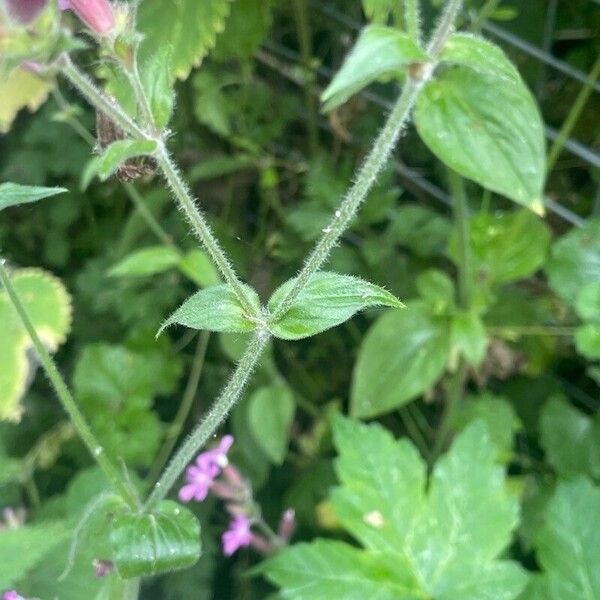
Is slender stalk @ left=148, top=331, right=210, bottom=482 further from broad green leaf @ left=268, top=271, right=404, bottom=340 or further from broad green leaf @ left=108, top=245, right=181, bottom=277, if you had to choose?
broad green leaf @ left=268, top=271, right=404, bottom=340

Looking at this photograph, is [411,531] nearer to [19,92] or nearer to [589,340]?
[589,340]

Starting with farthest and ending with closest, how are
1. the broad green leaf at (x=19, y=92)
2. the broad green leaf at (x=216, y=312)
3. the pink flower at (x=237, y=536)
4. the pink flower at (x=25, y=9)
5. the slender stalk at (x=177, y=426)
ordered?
1. the slender stalk at (x=177, y=426)
2. the broad green leaf at (x=19, y=92)
3. the pink flower at (x=237, y=536)
4. the broad green leaf at (x=216, y=312)
5. the pink flower at (x=25, y=9)

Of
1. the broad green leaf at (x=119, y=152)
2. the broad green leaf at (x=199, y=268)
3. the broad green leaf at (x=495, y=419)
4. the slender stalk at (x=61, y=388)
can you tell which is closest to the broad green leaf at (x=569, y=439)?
the broad green leaf at (x=495, y=419)

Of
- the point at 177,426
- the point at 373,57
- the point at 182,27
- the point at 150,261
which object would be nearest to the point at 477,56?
the point at 373,57

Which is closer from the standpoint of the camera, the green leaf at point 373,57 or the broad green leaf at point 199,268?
the green leaf at point 373,57

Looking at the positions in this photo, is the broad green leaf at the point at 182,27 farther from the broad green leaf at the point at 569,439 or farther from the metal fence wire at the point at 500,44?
the broad green leaf at the point at 569,439

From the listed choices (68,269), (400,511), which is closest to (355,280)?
(400,511)
